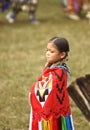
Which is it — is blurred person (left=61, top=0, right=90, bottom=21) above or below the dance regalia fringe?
above

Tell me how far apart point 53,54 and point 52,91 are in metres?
0.28

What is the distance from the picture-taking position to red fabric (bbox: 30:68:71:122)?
300 centimetres

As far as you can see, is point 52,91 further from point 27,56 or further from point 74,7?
point 74,7

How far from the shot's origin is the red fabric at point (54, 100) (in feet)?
9.84

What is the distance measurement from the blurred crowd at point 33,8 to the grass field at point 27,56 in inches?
7.1

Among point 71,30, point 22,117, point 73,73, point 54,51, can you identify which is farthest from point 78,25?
point 54,51

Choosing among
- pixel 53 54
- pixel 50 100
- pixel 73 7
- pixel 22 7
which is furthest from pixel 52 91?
pixel 73 7

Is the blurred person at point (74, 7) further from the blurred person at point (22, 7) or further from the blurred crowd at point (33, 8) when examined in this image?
the blurred person at point (22, 7)

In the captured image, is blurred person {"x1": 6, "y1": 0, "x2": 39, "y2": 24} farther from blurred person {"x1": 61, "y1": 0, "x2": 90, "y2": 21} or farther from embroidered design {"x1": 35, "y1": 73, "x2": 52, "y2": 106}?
embroidered design {"x1": 35, "y1": 73, "x2": 52, "y2": 106}

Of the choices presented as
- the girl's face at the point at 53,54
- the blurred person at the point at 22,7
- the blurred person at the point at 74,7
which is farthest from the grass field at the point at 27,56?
the girl's face at the point at 53,54

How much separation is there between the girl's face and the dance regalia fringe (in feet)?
0.23

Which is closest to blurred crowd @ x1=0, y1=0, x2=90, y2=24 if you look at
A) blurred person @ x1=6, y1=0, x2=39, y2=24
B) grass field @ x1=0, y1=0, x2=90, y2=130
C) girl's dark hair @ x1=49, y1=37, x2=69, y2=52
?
blurred person @ x1=6, y1=0, x2=39, y2=24

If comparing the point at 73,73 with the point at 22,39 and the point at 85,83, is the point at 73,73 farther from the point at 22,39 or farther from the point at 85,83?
the point at 85,83

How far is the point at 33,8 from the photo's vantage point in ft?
30.3
